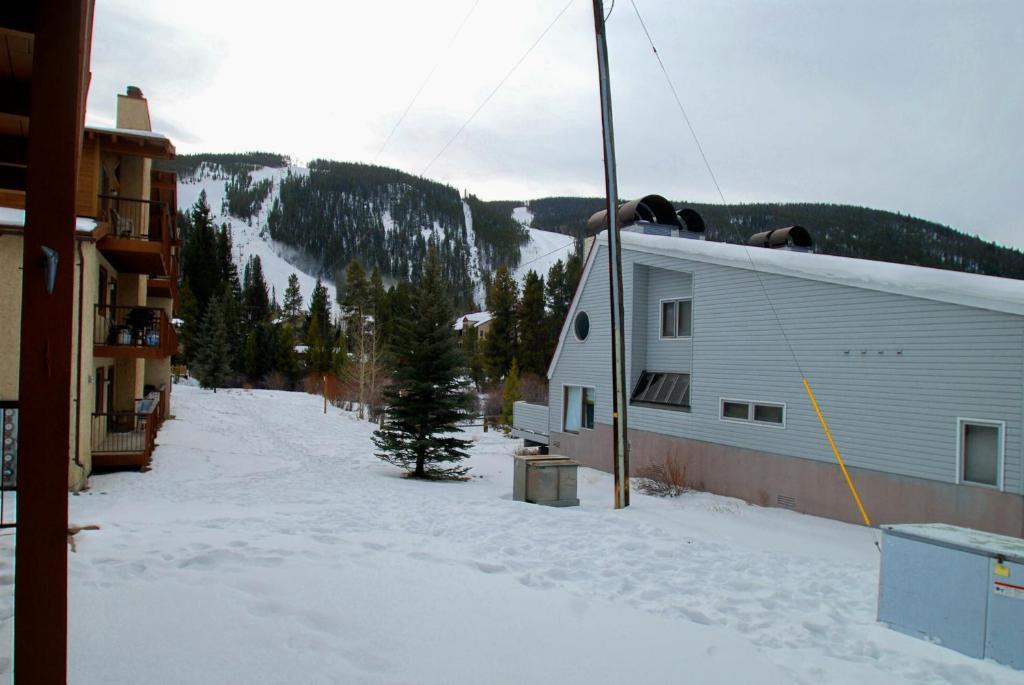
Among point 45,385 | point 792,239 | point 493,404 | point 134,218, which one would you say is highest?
point 792,239

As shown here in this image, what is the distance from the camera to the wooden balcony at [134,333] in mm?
16188

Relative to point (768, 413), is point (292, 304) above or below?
above

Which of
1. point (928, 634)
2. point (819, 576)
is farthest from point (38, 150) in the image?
point (819, 576)

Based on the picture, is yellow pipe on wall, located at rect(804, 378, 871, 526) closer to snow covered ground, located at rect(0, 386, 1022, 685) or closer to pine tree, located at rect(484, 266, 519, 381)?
snow covered ground, located at rect(0, 386, 1022, 685)

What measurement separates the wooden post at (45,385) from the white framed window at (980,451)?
1310 centimetres

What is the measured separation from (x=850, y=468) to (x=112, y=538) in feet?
42.3

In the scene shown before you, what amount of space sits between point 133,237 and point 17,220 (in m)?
4.09

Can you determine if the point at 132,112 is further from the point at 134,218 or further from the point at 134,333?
the point at 134,333

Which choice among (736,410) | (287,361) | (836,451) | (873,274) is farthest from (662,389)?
(287,361)

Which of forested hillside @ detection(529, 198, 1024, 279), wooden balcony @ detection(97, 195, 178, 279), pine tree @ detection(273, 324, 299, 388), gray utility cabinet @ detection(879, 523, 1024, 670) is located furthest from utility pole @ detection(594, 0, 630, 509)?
forested hillside @ detection(529, 198, 1024, 279)

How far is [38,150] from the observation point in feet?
8.15

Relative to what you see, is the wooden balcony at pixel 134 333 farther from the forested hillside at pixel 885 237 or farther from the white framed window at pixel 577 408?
the forested hillside at pixel 885 237

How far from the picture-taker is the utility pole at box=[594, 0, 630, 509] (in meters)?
13.3

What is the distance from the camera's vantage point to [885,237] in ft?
325
